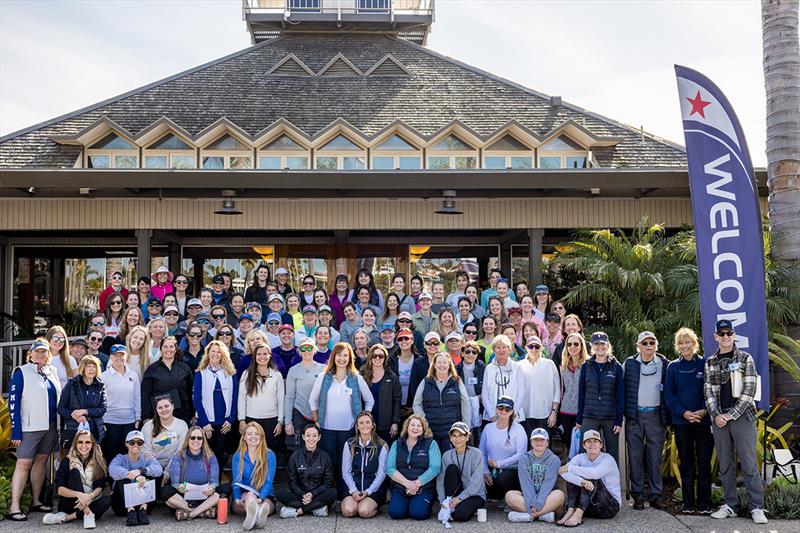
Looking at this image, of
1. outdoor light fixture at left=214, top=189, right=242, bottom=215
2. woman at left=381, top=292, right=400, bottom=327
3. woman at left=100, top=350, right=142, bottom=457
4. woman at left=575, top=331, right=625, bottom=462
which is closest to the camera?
woman at left=575, top=331, right=625, bottom=462

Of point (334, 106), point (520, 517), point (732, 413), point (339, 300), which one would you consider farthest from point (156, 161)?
point (732, 413)

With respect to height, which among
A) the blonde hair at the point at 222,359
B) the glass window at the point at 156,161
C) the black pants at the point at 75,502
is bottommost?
the black pants at the point at 75,502

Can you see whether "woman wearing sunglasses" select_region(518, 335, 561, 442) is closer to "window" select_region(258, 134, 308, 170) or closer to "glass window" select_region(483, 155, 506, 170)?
"glass window" select_region(483, 155, 506, 170)

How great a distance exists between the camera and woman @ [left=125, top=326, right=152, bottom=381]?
8188mm

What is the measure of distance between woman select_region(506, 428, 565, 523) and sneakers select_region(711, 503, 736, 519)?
4.83ft

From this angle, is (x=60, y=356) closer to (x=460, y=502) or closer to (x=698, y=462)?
(x=460, y=502)

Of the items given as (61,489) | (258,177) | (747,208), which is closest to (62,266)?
(258,177)

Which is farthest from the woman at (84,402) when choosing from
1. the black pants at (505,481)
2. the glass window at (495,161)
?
the glass window at (495,161)

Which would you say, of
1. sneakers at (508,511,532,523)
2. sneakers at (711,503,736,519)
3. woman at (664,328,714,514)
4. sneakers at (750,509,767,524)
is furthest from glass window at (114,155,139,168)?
sneakers at (750,509,767,524)

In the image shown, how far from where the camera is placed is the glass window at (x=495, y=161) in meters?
15.3

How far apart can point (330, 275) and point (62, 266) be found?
549cm

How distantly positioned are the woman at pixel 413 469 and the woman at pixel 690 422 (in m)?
2.39

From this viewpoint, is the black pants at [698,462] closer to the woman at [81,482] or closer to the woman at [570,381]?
the woman at [570,381]

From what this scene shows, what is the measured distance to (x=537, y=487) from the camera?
290 inches
